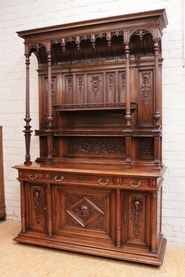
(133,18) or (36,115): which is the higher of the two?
(133,18)

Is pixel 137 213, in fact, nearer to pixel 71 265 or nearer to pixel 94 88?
pixel 71 265

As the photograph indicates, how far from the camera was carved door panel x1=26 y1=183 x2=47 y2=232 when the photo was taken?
2.96m

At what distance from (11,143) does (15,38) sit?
1506 mm

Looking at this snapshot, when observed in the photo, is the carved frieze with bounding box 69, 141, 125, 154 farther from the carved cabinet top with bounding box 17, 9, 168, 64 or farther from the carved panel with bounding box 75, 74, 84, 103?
the carved cabinet top with bounding box 17, 9, 168, 64

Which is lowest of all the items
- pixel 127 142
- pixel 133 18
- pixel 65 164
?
pixel 65 164

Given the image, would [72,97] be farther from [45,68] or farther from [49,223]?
[49,223]

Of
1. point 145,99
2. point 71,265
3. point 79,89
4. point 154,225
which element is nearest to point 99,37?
point 79,89

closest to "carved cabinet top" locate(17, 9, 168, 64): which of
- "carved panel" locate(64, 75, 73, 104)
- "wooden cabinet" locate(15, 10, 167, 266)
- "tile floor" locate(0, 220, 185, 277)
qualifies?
"wooden cabinet" locate(15, 10, 167, 266)

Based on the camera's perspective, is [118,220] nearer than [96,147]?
Yes

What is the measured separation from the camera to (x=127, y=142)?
273 cm

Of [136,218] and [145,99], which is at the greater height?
[145,99]

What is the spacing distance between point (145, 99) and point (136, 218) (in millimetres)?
1324

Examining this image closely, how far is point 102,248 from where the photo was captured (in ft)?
8.73

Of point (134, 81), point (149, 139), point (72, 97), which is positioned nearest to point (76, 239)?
point (149, 139)
